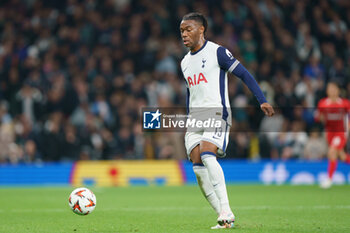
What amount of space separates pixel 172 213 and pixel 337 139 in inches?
277

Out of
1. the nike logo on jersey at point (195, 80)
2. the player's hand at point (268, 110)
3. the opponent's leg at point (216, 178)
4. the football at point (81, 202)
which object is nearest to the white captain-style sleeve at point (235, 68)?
the nike logo on jersey at point (195, 80)

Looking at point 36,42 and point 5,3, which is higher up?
point 5,3

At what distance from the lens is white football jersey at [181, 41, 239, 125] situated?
7.03 metres

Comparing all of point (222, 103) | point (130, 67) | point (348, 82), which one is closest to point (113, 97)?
point (130, 67)

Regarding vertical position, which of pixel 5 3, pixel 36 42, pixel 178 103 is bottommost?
pixel 178 103

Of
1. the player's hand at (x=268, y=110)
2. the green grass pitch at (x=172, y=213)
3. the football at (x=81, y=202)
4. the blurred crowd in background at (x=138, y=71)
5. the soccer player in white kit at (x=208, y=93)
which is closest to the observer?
the player's hand at (x=268, y=110)

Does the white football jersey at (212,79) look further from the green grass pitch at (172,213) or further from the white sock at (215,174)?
the green grass pitch at (172,213)

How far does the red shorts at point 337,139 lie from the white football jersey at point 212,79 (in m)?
8.29

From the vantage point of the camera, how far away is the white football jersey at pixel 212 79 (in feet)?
23.1

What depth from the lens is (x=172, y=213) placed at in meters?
8.99

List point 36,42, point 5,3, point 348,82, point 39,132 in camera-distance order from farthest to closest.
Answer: point 5,3
point 36,42
point 348,82
point 39,132

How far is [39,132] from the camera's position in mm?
17016

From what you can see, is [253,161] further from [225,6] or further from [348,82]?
[225,6]

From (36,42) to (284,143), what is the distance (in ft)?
26.7
